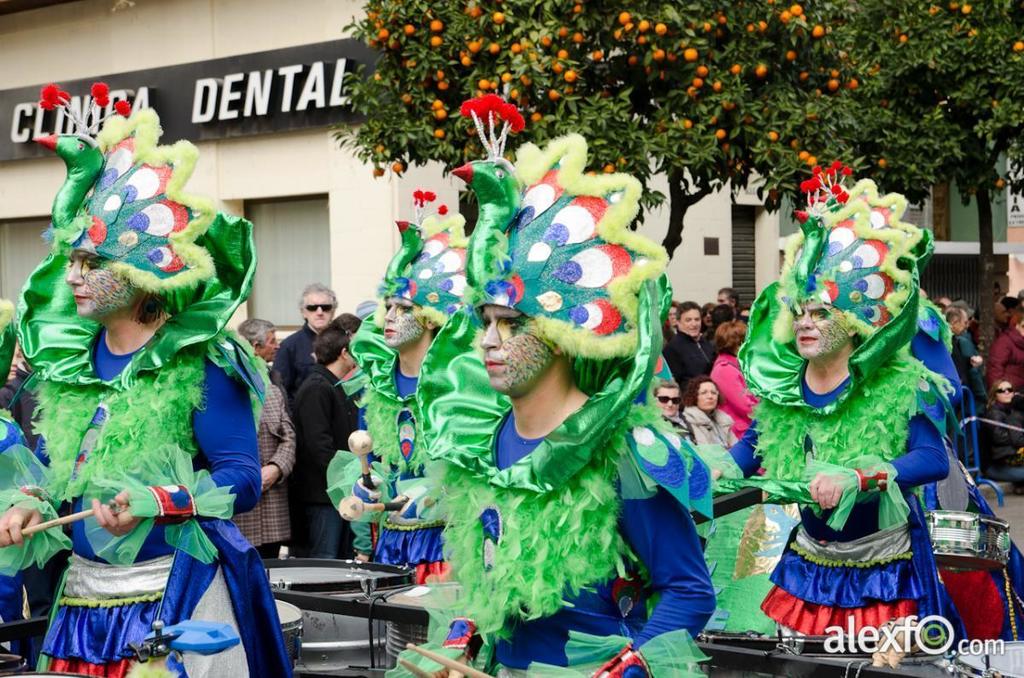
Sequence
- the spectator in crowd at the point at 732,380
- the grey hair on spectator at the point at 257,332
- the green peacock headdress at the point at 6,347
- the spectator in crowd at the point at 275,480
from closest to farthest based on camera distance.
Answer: the green peacock headdress at the point at 6,347 → the spectator in crowd at the point at 275,480 → the grey hair on spectator at the point at 257,332 → the spectator in crowd at the point at 732,380

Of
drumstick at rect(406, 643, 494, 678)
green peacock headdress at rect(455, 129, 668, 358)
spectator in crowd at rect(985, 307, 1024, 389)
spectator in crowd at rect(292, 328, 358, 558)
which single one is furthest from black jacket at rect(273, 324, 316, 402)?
spectator in crowd at rect(985, 307, 1024, 389)

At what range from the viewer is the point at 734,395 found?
10.1 m

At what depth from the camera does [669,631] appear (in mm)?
3176

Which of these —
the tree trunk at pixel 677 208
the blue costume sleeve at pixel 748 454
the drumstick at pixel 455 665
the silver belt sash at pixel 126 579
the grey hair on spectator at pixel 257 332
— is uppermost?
the tree trunk at pixel 677 208

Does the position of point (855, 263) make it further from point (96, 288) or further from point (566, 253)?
point (96, 288)

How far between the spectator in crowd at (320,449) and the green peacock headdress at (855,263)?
3.49 meters

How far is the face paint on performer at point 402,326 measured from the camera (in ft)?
23.7

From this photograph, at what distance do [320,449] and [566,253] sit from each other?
550 centimetres

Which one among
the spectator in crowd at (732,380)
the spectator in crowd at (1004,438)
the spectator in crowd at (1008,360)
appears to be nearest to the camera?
the spectator in crowd at (732,380)

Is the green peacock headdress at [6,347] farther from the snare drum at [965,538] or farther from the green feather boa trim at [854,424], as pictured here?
the snare drum at [965,538]

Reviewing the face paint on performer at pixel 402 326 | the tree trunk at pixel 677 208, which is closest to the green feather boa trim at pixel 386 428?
the face paint on performer at pixel 402 326

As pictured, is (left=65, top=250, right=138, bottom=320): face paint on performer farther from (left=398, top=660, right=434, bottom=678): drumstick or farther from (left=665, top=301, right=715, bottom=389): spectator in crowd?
(left=665, top=301, right=715, bottom=389): spectator in crowd

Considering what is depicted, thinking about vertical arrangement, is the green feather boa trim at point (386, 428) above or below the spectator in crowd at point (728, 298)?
below

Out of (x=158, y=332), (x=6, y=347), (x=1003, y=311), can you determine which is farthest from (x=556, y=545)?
(x=1003, y=311)
